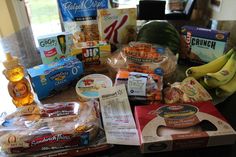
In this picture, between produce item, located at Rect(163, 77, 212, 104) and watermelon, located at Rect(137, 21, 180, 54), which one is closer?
produce item, located at Rect(163, 77, 212, 104)

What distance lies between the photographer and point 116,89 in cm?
58

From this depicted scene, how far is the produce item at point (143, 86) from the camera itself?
554mm

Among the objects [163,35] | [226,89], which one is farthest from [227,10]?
[226,89]

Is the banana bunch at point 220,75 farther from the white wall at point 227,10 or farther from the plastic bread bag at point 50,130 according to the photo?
the white wall at point 227,10

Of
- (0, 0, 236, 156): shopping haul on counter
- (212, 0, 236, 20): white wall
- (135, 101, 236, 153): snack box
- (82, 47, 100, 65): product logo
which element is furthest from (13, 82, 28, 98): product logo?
(212, 0, 236, 20): white wall

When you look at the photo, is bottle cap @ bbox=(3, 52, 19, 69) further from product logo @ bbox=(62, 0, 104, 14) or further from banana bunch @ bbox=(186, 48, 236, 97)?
banana bunch @ bbox=(186, 48, 236, 97)

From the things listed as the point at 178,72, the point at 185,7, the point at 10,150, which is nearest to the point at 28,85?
the point at 10,150

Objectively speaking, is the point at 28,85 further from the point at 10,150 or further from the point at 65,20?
the point at 65,20

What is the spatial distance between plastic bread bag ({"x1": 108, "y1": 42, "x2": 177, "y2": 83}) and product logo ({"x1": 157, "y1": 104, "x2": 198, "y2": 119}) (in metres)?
0.16

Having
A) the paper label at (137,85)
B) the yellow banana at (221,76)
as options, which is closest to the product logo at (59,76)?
the paper label at (137,85)

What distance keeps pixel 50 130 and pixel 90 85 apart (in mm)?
213

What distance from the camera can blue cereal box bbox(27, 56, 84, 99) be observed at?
1.96ft

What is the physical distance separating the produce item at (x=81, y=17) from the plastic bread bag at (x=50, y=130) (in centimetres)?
37

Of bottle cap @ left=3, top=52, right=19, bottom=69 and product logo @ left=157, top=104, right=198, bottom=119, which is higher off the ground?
bottle cap @ left=3, top=52, right=19, bottom=69
